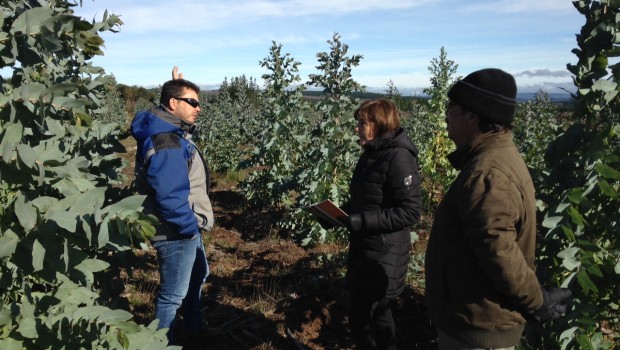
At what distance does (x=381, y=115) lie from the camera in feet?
11.1

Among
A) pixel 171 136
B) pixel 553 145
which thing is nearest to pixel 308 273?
pixel 171 136

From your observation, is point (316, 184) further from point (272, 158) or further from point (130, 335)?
point (130, 335)

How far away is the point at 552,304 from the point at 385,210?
1253mm

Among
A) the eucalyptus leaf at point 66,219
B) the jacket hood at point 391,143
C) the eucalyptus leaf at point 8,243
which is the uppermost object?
the jacket hood at point 391,143

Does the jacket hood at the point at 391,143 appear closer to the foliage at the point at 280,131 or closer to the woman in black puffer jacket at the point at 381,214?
the woman in black puffer jacket at the point at 381,214

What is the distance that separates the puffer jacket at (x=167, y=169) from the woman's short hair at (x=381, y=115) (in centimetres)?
126

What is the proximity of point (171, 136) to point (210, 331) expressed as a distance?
1.93 metres

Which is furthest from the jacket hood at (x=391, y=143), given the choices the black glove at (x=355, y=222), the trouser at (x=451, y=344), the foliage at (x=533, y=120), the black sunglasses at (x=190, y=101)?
the foliage at (x=533, y=120)

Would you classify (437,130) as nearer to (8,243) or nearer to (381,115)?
(381,115)

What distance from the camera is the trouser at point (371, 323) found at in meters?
→ 3.48

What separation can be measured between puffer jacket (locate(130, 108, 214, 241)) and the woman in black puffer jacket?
1.12 metres

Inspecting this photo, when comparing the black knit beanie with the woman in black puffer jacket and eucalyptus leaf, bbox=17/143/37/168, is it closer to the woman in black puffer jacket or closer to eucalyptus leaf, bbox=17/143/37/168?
the woman in black puffer jacket

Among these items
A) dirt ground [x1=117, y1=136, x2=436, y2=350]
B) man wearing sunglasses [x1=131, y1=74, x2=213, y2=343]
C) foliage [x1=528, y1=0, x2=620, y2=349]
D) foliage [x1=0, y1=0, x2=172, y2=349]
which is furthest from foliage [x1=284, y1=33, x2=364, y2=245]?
foliage [x1=0, y1=0, x2=172, y2=349]

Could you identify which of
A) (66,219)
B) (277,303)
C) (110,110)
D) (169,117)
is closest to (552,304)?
(66,219)
